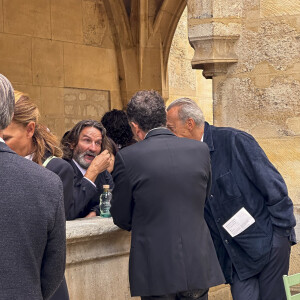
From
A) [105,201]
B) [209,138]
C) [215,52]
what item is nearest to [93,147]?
[105,201]

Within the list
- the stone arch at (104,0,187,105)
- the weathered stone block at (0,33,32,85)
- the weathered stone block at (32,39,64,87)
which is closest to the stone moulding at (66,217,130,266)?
the weathered stone block at (0,33,32,85)

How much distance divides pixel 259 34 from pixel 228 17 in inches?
9.1

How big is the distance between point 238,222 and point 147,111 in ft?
2.75

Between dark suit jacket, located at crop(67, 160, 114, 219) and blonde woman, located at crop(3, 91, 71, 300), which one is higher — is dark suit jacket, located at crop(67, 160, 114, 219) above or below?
below

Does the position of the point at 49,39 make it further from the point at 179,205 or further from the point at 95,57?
the point at 179,205

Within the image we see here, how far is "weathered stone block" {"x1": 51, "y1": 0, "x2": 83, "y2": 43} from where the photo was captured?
37.6 feet

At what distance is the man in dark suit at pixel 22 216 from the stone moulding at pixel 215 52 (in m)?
3.46

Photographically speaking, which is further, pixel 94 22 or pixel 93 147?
pixel 94 22

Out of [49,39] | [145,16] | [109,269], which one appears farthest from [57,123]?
[109,269]

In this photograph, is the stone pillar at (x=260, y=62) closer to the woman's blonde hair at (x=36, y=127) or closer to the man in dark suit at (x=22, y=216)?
the woman's blonde hair at (x=36, y=127)

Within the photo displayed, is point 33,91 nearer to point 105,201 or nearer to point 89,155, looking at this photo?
point 89,155

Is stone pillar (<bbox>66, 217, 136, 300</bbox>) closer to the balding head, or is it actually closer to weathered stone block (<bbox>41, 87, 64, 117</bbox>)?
the balding head

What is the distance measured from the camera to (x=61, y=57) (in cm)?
1161

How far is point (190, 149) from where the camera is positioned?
10.9ft
